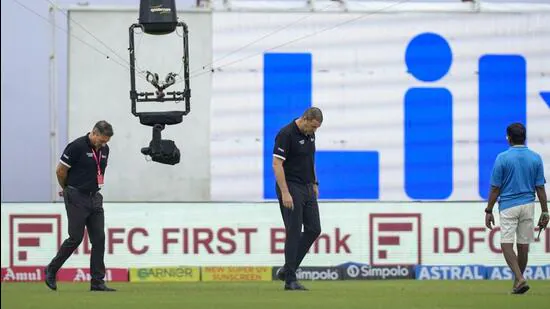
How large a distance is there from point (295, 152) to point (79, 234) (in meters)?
2.24

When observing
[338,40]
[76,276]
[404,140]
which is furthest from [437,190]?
[76,276]

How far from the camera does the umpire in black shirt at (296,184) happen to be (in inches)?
556

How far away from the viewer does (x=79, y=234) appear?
14633 millimetres

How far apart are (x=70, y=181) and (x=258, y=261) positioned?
5.10 metres

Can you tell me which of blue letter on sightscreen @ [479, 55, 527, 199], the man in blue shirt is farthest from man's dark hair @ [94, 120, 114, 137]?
blue letter on sightscreen @ [479, 55, 527, 199]

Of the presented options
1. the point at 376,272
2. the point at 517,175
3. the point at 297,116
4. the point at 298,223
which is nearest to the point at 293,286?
the point at 298,223

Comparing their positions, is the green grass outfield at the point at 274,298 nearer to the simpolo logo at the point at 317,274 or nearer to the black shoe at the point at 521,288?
the black shoe at the point at 521,288

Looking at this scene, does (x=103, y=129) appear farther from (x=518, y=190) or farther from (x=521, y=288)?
(x=521, y=288)

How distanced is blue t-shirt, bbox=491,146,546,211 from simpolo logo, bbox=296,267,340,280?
5642mm

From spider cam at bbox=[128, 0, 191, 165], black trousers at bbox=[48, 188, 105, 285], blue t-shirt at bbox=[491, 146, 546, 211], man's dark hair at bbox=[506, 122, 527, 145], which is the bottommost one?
black trousers at bbox=[48, 188, 105, 285]

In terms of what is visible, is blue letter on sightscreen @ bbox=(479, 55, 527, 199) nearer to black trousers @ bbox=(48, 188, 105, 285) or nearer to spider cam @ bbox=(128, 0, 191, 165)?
spider cam @ bbox=(128, 0, 191, 165)

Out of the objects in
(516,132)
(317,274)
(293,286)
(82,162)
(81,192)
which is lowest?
(317,274)

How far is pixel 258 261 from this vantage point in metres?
19.3

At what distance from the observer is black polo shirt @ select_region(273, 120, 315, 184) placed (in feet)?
46.4
